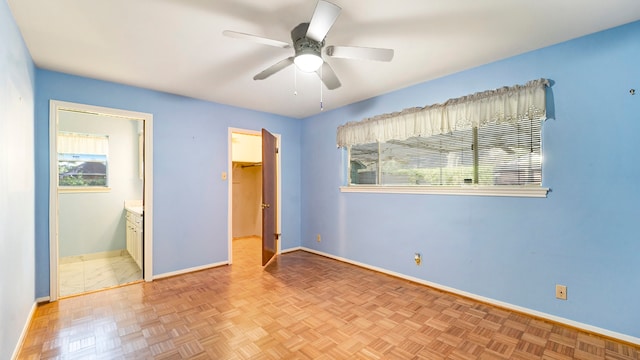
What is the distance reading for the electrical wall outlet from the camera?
90.2 inches

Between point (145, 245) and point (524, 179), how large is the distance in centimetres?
422

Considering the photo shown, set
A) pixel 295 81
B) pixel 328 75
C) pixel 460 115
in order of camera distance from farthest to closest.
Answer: pixel 295 81 → pixel 460 115 → pixel 328 75

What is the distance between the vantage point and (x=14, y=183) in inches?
76.1

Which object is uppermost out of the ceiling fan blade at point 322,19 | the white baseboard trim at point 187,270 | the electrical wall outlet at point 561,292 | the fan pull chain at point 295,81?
the fan pull chain at point 295,81

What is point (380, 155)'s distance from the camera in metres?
3.75

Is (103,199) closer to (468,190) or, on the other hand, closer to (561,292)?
(468,190)

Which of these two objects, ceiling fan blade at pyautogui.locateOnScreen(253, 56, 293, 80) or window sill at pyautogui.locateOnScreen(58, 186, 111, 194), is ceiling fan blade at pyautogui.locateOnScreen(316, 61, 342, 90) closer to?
ceiling fan blade at pyautogui.locateOnScreen(253, 56, 293, 80)

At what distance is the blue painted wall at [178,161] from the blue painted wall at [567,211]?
8.91 feet

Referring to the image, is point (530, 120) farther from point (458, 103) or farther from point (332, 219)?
point (332, 219)

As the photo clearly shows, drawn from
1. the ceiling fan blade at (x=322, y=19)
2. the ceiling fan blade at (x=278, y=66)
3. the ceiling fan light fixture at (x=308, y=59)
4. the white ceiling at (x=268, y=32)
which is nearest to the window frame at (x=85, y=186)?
the white ceiling at (x=268, y=32)

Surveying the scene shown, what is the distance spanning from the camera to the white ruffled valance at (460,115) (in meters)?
2.43

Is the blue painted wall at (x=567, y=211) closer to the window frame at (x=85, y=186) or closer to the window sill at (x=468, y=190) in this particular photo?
the window sill at (x=468, y=190)

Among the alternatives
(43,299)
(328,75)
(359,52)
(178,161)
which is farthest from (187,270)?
(359,52)

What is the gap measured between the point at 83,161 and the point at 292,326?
14.1 feet
